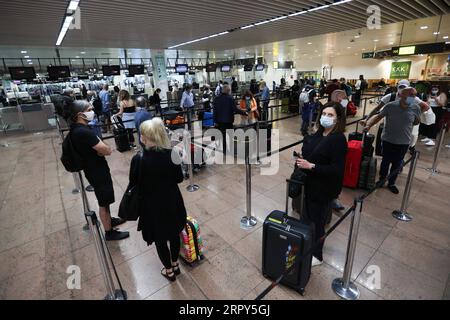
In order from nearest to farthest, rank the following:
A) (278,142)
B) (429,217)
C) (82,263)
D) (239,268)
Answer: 1. (239,268)
2. (82,263)
3. (429,217)
4. (278,142)

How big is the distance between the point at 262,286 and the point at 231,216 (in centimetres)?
123

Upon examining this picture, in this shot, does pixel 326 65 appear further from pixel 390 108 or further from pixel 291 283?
pixel 291 283

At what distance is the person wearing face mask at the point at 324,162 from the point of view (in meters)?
1.93

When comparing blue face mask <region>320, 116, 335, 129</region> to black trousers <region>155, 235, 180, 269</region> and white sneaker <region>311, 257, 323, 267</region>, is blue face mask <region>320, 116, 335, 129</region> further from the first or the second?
black trousers <region>155, 235, 180, 269</region>

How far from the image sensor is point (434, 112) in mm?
6070

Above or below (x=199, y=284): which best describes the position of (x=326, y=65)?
above

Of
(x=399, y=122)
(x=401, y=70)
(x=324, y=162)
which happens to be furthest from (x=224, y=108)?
(x=401, y=70)

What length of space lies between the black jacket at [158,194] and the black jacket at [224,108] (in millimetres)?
3426

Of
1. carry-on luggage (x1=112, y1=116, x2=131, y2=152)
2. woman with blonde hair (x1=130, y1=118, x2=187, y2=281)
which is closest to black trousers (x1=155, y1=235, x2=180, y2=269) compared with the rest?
woman with blonde hair (x1=130, y1=118, x2=187, y2=281)

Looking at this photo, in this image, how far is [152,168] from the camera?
179cm

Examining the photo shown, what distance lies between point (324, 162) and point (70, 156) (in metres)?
2.50

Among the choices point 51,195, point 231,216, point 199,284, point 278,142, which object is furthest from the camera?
point 278,142

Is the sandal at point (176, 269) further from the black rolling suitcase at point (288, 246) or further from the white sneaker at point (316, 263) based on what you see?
the white sneaker at point (316, 263)
